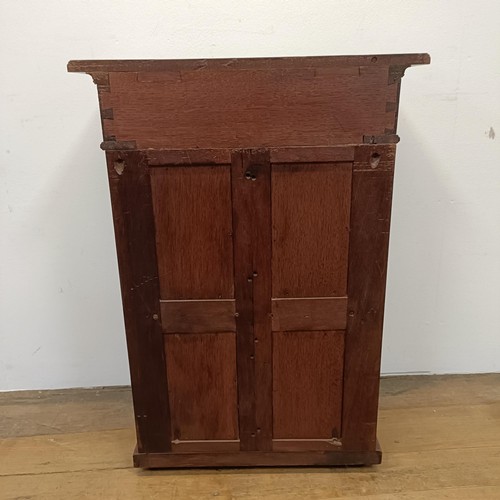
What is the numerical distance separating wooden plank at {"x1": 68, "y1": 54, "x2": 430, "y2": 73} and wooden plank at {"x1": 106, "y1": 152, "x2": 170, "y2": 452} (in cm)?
20

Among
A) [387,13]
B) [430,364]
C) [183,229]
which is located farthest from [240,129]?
[430,364]

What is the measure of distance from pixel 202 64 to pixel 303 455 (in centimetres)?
110

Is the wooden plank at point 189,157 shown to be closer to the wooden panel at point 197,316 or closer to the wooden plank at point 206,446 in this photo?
the wooden panel at point 197,316

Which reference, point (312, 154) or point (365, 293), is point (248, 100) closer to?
point (312, 154)

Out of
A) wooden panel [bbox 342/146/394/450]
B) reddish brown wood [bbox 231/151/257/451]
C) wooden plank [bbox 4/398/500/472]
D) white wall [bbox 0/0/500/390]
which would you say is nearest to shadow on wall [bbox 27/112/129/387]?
white wall [bbox 0/0/500/390]

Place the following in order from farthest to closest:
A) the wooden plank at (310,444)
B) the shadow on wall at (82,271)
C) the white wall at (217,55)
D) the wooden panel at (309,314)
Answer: the shadow on wall at (82,271)
the white wall at (217,55)
the wooden plank at (310,444)
the wooden panel at (309,314)

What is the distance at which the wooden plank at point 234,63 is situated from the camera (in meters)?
1.21

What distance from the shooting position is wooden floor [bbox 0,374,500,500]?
1493 mm

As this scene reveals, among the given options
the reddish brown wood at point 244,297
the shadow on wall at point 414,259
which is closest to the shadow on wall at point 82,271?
the reddish brown wood at point 244,297

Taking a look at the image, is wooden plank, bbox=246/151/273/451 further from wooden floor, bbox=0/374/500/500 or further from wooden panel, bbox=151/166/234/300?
wooden floor, bbox=0/374/500/500

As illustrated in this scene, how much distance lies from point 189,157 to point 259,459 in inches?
35.1

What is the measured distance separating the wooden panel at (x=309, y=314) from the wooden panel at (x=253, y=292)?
3cm

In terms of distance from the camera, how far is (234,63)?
47.6 inches

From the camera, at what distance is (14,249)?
186 cm
